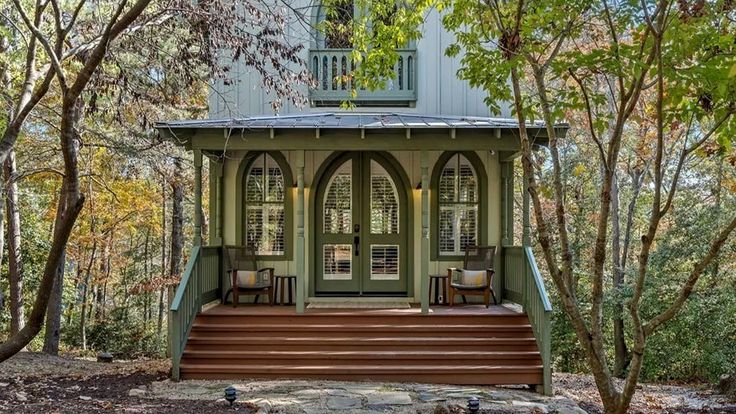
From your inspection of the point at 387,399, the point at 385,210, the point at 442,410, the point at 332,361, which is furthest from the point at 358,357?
the point at 385,210

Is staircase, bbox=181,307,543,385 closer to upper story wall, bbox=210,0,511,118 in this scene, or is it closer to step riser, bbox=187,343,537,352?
step riser, bbox=187,343,537,352

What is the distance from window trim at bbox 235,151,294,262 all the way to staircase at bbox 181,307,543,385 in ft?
4.76

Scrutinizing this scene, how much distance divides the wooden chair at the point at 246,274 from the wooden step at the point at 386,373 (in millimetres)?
1396

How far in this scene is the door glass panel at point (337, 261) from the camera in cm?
919

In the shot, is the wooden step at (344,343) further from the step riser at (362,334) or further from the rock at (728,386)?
the rock at (728,386)

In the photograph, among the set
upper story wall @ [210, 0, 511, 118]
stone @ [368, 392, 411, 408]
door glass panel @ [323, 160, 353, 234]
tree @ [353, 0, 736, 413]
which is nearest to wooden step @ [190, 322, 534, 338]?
stone @ [368, 392, 411, 408]

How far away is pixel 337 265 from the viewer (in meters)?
9.20

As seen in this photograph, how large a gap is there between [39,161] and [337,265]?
7.26 m

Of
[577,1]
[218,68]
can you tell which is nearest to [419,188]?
[218,68]

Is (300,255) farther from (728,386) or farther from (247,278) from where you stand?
(728,386)

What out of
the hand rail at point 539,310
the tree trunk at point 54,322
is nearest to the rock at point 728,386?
the hand rail at point 539,310

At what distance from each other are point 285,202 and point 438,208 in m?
2.28

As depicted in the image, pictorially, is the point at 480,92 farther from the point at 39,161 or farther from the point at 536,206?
the point at 39,161

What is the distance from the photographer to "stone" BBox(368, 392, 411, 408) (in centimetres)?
609
